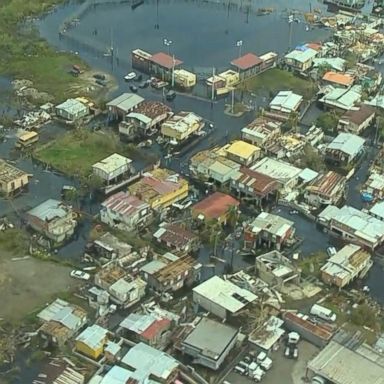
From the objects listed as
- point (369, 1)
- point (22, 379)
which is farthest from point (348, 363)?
point (369, 1)

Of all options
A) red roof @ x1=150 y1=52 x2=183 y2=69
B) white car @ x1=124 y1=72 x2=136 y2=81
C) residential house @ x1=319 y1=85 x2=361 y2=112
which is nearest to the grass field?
white car @ x1=124 y1=72 x2=136 y2=81

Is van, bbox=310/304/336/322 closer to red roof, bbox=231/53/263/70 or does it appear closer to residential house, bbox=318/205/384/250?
residential house, bbox=318/205/384/250

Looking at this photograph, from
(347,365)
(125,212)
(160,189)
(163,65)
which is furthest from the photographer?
(163,65)

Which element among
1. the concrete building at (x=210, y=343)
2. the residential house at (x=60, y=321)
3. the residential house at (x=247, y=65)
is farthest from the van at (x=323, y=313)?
the residential house at (x=247, y=65)

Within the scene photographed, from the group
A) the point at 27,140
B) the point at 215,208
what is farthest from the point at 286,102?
the point at 27,140

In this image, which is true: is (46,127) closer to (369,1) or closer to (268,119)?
(268,119)

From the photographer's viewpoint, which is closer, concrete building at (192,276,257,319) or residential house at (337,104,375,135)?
concrete building at (192,276,257,319)

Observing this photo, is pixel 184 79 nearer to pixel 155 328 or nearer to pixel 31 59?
pixel 31 59

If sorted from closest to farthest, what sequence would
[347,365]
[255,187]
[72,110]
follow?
[347,365]
[255,187]
[72,110]
